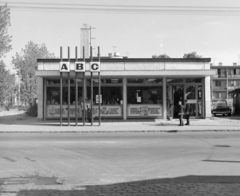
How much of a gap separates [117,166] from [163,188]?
7.59ft

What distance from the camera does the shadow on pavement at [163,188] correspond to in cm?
581

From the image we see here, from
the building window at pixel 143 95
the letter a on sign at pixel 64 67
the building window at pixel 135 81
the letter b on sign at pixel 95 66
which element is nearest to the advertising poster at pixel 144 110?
the building window at pixel 143 95

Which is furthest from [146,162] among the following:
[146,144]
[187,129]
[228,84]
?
[228,84]

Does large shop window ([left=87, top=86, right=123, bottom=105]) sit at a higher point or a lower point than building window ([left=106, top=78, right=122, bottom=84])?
lower

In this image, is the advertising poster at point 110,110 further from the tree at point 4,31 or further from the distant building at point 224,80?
the distant building at point 224,80

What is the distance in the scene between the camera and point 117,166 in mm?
8281

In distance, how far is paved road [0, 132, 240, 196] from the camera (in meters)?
6.46

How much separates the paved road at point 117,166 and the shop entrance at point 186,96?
12.8m

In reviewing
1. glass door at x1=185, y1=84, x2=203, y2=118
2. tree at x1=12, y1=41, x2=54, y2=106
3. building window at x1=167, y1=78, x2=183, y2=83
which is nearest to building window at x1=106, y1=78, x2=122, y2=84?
building window at x1=167, y1=78, x2=183, y2=83

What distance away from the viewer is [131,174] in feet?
24.3

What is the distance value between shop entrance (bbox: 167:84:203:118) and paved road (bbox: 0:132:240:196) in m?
12.8

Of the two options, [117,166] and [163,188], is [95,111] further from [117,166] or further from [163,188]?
[163,188]

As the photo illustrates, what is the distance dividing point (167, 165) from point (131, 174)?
1.36m

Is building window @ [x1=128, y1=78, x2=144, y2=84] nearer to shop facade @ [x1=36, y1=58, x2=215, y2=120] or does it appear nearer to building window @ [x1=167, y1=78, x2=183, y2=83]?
shop facade @ [x1=36, y1=58, x2=215, y2=120]
